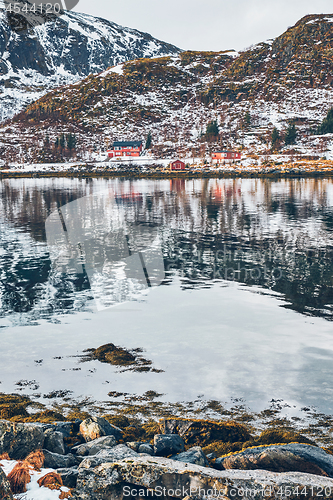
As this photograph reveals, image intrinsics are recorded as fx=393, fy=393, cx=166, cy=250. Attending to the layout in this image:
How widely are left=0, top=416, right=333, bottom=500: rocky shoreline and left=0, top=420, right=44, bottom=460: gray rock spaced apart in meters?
0.02

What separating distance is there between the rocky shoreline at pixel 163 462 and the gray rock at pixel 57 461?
0.02 meters

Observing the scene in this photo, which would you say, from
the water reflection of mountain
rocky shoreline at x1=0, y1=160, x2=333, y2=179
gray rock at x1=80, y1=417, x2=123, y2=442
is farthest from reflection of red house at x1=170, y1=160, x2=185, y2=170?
gray rock at x1=80, y1=417, x2=123, y2=442

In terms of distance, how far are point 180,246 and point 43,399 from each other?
733 inches

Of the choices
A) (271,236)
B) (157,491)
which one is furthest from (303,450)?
(271,236)

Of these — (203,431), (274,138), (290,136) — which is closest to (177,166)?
(274,138)

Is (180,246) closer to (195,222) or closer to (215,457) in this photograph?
(195,222)

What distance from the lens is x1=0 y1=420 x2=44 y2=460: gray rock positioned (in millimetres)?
6754

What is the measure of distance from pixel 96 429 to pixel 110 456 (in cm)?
105

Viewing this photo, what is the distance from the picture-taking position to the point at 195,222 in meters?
37.6

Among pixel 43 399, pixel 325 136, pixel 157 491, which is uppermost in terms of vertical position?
pixel 325 136

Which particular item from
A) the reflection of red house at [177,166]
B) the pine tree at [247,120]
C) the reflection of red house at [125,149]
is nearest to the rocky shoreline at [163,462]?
the reflection of red house at [177,166]

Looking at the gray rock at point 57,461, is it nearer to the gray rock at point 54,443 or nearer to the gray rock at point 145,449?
the gray rock at point 54,443

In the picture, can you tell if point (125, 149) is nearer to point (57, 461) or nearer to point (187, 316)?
point (187, 316)

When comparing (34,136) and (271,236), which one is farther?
(34,136)
